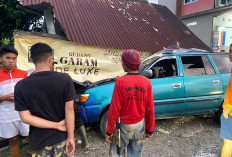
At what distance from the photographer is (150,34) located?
266 inches

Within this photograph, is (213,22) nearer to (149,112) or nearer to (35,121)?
(149,112)

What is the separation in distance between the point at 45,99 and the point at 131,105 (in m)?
0.90

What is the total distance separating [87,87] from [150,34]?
4.27 meters

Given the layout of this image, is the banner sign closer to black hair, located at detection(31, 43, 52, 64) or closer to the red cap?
black hair, located at detection(31, 43, 52, 64)

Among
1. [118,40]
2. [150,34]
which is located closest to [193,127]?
[118,40]

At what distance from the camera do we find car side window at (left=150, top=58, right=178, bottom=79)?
12.5 ft

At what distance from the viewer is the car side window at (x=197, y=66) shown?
388 centimetres

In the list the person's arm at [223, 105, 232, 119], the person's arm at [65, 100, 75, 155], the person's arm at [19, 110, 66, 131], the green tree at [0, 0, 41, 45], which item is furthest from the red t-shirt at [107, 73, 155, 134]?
the green tree at [0, 0, 41, 45]

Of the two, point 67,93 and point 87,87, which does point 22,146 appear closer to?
point 87,87

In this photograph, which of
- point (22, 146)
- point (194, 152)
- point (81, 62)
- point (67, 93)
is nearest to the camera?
point (67, 93)

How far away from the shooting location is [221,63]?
13.6 ft

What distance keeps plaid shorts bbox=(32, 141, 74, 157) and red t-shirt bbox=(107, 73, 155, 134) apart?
55 cm

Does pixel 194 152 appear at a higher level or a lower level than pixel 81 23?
lower

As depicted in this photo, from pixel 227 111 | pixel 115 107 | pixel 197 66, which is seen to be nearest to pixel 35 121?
pixel 115 107
